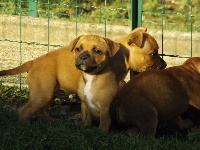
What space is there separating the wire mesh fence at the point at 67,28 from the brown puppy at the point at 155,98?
4.67 feet

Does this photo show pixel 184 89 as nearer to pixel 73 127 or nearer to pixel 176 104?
pixel 176 104

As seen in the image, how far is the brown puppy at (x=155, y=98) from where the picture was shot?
852 centimetres

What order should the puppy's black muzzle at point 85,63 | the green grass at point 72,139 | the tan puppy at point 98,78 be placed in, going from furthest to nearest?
the tan puppy at point 98,78 < the puppy's black muzzle at point 85,63 < the green grass at point 72,139

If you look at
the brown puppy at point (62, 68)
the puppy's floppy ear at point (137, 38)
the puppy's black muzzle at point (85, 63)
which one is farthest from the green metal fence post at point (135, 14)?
the puppy's black muzzle at point (85, 63)

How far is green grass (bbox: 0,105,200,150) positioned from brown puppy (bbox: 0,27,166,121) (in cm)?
59

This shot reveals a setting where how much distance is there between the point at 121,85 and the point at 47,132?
4.13 feet

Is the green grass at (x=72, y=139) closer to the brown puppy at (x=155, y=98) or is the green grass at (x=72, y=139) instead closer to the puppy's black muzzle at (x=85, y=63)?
the brown puppy at (x=155, y=98)

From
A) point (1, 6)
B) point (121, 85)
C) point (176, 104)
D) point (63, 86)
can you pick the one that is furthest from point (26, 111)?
point (1, 6)

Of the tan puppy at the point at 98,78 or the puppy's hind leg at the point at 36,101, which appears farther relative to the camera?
the puppy's hind leg at the point at 36,101

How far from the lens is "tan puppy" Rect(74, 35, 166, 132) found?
8.86 meters

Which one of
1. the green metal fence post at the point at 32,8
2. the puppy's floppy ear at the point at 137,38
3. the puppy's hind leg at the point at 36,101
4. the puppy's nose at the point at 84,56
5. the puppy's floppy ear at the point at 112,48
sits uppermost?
the green metal fence post at the point at 32,8

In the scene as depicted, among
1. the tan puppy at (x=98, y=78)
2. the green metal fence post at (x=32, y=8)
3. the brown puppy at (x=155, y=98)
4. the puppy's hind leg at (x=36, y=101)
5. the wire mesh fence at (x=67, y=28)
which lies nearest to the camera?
the brown puppy at (x=155, y=98)

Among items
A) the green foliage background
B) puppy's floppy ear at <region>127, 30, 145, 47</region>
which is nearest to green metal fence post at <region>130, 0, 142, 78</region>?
puppy's floppy ear at <region>127, 30, 145, 47</region>

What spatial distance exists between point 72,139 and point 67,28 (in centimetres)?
408
